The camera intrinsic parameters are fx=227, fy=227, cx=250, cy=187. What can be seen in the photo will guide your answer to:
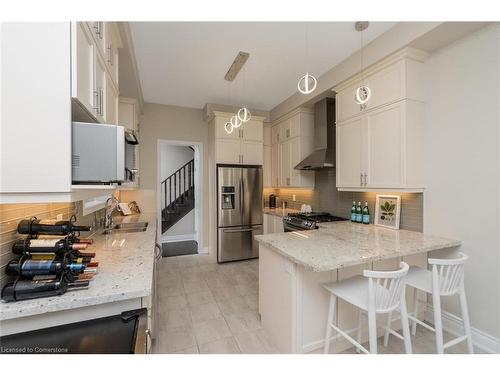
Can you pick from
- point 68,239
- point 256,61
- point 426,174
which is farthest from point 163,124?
point 426,174

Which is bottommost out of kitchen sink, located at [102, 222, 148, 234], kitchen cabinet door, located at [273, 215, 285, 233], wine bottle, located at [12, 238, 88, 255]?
kitchen cabinet door, located at [273, 215, 285, 233]

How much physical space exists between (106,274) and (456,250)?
9.25ft

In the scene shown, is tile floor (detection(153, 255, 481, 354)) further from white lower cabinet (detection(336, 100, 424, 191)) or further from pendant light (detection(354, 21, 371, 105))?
pendant light (detection(354, 21, 371, 105))

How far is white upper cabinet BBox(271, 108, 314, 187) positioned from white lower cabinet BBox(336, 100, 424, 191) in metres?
1.08

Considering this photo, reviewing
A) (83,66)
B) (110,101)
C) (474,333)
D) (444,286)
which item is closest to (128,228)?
(110,101)

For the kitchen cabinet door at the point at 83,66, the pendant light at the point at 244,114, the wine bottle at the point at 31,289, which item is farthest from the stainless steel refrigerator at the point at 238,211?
the wine bottle at the point at 31,289

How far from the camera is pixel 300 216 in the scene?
134 inches

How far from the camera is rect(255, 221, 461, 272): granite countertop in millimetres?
1562

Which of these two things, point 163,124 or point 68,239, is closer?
point 68,239

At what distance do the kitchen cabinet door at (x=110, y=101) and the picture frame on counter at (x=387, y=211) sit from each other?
2896mm

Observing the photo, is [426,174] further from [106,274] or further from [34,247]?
[34,247]

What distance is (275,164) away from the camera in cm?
458

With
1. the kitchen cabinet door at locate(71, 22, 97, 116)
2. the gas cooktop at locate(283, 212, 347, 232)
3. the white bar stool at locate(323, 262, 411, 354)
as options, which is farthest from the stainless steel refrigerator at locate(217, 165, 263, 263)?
the kitchen cabinet door at locate(71, 22, 97, 116)

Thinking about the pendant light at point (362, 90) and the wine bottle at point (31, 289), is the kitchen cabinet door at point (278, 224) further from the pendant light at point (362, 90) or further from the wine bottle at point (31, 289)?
the wine bottle at point (31, 289)
